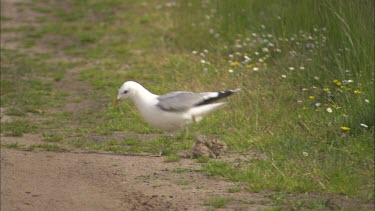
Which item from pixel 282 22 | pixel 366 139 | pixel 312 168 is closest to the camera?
pixel 312 168

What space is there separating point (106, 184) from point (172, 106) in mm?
1170

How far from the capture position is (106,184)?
6996mm

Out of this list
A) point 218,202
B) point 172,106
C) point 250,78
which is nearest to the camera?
point 218,202

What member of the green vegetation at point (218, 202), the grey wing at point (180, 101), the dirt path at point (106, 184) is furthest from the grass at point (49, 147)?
the green vegetation at point (218, 202)

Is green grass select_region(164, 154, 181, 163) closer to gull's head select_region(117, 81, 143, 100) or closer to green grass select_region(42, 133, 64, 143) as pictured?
gull's head select_region(117, 81, 143, 100)

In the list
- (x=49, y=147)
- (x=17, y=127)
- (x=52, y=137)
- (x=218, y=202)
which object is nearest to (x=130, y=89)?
(x=49, y=147)

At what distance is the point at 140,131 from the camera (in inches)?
354

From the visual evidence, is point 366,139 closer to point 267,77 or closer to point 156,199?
point 156,199

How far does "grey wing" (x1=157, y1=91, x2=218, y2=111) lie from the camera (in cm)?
780

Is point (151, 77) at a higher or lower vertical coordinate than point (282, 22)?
lower

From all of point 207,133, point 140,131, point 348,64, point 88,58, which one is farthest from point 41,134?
point 88,58

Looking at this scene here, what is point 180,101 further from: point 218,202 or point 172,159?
point 218,202

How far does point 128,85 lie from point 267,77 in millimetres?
2608

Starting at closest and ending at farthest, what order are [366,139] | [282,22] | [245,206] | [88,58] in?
[245,206], [366,139], [282,22], [88,58]
